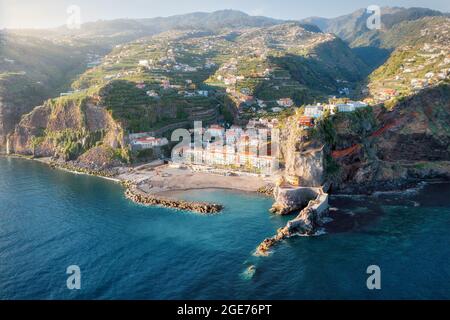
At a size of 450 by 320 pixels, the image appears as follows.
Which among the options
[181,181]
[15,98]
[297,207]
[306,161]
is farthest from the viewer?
[15,98]

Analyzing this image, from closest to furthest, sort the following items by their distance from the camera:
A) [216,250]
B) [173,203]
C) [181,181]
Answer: [216,250] < [173,203] < [181,181]

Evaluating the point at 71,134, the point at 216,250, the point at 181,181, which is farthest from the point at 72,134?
→ the point at 216,250

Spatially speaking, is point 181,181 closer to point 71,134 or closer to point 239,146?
point 239,146

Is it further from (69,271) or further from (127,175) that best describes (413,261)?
(127,175)

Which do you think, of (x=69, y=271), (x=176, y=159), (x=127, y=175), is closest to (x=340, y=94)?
(x=176, y=159)

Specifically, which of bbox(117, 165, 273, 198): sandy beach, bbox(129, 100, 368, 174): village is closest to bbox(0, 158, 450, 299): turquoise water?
bbox(117, 165, 273, 198): sandy beach

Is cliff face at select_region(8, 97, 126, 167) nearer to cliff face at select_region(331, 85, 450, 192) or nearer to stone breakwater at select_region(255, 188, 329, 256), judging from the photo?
stone breakwater at select_region(255, 188, 329, 256)

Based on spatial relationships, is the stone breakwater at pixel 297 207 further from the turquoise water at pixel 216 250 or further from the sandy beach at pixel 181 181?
the sandy beach at pixel 181 181

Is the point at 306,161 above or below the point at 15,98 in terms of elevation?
below
